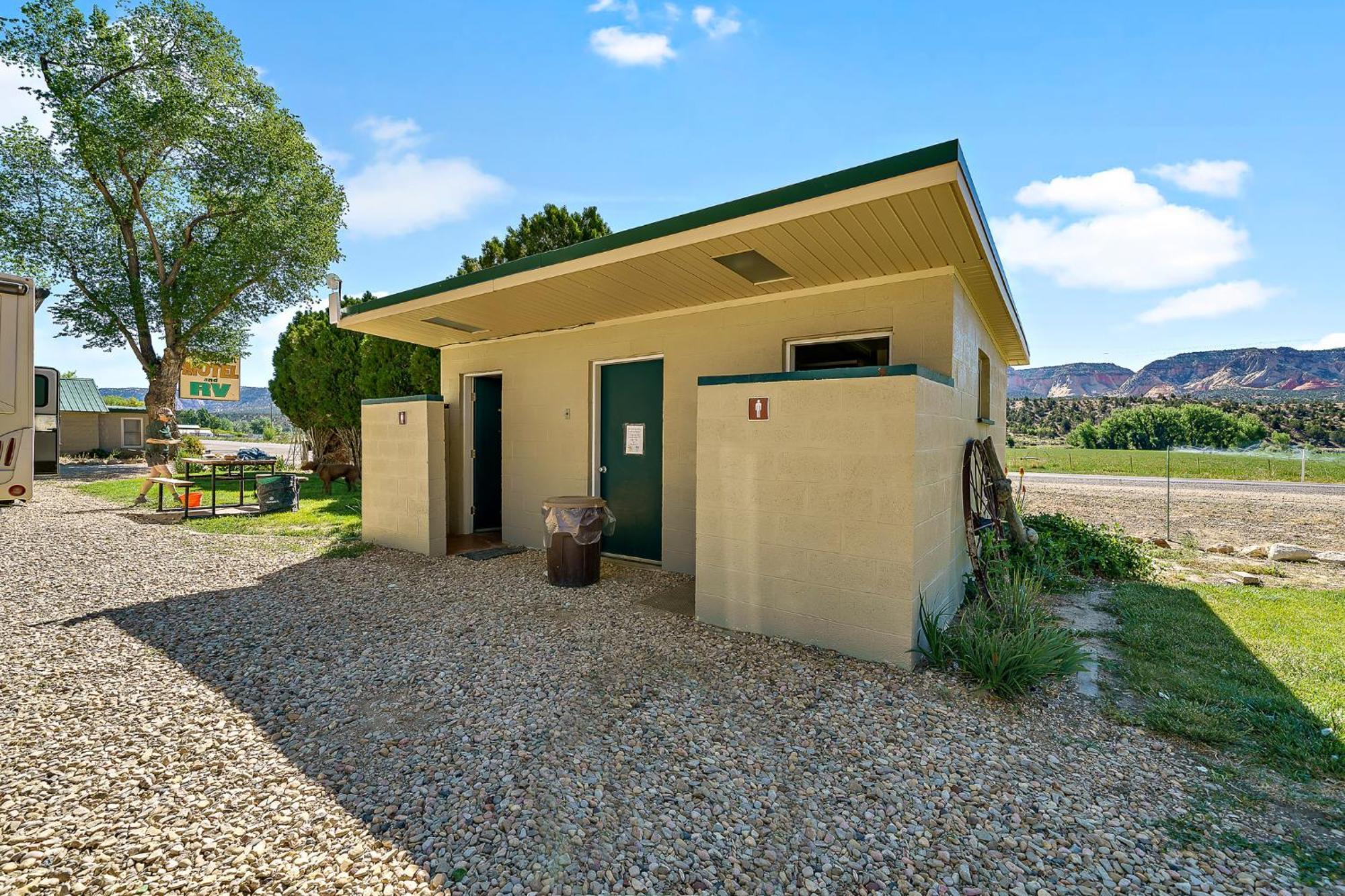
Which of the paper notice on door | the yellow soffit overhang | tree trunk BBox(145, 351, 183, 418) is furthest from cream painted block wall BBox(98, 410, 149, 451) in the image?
the paper notice on door

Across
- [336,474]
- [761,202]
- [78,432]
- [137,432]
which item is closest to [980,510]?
[761,202]

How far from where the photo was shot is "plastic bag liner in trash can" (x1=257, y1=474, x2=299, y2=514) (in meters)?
10.0

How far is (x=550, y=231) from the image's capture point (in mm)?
11789

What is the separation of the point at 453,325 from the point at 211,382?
23.3m

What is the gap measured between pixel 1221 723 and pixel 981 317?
14.0ft

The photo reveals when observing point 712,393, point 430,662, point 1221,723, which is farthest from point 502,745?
point 1221,723

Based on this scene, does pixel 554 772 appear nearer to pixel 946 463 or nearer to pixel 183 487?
pixel 946 463

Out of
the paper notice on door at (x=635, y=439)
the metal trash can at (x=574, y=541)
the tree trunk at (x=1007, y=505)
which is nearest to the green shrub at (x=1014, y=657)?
the tree trunk at (x=1007, y=505)

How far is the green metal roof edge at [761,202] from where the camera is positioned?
3105 mm

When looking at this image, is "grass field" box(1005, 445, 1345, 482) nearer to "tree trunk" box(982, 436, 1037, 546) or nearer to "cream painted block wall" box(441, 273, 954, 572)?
"tree trunk" box(982, 436, 1037, 546)

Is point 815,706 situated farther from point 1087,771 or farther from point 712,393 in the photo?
point 712,393

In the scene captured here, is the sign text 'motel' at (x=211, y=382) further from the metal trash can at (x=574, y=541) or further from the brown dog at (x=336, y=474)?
the metal trash can at (x=574, y=541)

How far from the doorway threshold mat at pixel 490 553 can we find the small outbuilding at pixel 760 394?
205mm

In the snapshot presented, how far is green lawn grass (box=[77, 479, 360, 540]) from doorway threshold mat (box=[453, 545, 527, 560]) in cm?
217
